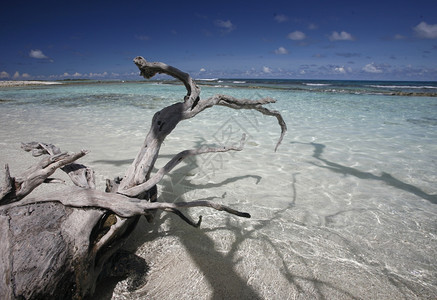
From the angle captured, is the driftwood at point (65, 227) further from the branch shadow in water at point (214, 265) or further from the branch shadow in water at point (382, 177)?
the branch shadow in water at point (382, 177)

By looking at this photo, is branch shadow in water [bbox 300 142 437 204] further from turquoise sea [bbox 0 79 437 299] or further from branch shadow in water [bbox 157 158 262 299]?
branch shadow in water [bbox 157 158 262 299]

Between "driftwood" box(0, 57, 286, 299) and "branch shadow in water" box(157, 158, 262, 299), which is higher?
"driftwood" box(0, 57, 286, 299)

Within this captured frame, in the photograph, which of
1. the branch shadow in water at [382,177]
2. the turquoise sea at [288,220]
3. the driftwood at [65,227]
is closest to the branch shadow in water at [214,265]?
the turquoise sea at [288,220]

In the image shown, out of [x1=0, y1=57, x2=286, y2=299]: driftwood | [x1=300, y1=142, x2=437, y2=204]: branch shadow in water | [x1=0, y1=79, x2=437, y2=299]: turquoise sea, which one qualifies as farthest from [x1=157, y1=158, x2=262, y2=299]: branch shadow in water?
[x1=300, y1=142, x2=437, y2=204]: branch shadow in water

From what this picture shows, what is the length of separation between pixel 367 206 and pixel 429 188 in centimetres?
136

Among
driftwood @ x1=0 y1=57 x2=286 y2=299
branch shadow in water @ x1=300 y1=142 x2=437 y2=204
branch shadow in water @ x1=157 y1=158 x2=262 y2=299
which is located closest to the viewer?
driftwood @ x1=0 y1=57 x2=286 y2=299

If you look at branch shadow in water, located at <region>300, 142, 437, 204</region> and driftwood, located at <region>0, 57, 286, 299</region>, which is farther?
branch shadow in water, located at <region>300, 142, 437, 204</region>

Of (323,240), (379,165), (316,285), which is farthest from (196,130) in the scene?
(316,285)

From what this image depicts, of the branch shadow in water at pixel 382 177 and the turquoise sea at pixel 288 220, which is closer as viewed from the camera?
the turquoise sea at pixel 288 220

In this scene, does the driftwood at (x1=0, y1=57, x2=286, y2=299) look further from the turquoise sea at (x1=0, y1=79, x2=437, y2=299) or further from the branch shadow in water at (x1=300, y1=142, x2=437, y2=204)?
the branch shadow in water at (x1=300, y1=142, x2=437, y2=204)

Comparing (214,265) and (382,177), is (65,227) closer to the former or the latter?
(214,265)

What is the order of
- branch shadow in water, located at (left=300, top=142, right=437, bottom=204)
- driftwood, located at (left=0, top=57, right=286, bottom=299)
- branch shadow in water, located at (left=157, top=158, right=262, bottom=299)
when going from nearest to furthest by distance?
driftwood, located at (left=0, top=57, right=286, bottom=299), branch shadow in water, located at (left=157, top=158, right=262, bottom=299), branch shadow in water, located at (left=300, top=142, right=437, bottom=204)

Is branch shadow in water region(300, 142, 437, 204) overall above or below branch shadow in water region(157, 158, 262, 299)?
below

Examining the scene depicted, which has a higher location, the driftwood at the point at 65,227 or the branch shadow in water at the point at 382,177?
the driftwood at the point at 65,227
